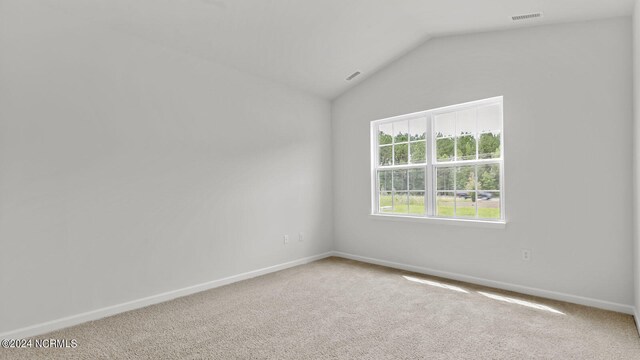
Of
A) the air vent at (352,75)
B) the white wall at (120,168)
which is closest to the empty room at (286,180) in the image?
the white wall at (120,168)

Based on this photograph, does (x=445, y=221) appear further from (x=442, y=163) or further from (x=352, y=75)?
(x=352, y=75)

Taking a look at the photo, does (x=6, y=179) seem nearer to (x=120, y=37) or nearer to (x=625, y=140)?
(x=120, y=37)

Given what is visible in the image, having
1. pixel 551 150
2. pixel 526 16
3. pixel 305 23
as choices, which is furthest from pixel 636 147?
pixel 305 23

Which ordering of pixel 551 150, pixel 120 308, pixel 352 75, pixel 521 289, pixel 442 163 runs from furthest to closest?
pixel 352 75
pixel 442 163
pixel 521 289
pixel 551 150
pixel 120 308

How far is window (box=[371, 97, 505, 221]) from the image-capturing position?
375cm

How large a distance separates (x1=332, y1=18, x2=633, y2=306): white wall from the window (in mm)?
171

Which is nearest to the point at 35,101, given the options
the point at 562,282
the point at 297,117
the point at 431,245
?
the point at 297,117

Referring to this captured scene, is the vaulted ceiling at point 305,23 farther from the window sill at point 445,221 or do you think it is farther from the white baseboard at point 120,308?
the white baseboard at point 120,308

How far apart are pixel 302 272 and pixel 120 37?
3261 mm

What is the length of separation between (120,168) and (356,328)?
2.57m

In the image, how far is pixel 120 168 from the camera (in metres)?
3.15

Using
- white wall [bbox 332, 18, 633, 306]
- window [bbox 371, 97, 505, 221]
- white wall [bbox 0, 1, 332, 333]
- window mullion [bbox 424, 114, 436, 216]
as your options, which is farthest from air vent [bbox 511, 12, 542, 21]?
white wall [bbox 0, 1, 332, 333]

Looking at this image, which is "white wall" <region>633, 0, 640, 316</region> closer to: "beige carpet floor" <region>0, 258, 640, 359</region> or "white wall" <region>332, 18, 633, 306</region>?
"white wall" <region>332, 18, 633, 306</region>

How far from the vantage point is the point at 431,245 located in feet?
13.6
